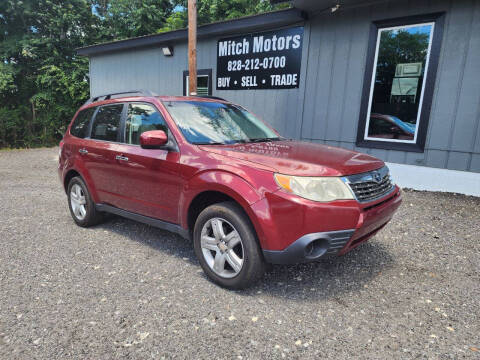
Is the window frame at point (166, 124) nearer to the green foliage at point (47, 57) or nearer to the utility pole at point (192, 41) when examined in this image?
the utility pole at point (192, 41)

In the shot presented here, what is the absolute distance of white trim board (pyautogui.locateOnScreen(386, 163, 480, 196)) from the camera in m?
5.94

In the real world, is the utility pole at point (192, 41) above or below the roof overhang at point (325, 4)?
below

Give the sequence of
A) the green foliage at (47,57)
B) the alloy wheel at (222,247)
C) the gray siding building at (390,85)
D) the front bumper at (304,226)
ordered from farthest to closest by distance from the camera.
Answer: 1. the green foliage at (47,57)
2. the gray siding building at (390,85)
3. the alloy wheel at (222,247)
4. the front bumper at (304,226)

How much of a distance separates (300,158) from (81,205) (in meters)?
3.20

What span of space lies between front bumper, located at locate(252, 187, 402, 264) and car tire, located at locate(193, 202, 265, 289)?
13 cm

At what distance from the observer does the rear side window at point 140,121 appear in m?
3.55

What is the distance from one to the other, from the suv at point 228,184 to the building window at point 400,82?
3.67 meters

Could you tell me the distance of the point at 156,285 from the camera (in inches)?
121

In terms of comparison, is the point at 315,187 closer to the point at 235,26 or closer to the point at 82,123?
the point at 82,123

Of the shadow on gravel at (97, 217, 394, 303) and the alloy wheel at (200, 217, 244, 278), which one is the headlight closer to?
the alloy wheel at (200, 217, 244, 278)

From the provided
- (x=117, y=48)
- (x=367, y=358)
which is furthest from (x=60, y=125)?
(x=367, y=358)

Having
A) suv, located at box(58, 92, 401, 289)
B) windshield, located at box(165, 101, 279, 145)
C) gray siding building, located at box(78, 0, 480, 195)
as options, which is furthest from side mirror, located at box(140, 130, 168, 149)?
gray siding building, located at box(78, 0, 480, 195)

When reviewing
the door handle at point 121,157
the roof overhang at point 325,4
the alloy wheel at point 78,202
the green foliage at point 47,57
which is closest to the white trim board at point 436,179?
the roof overhang at point 325,4

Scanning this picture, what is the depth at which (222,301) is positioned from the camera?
111 inches
